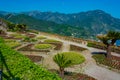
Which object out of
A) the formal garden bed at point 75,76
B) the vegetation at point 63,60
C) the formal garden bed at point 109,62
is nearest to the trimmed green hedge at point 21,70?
the vegetation at point 63,60

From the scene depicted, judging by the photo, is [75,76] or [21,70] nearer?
[21,70]

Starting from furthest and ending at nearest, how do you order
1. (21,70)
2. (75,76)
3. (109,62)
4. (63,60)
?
(109,62)
(75,76)
(63,60)
(21,70)

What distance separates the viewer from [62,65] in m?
29.6

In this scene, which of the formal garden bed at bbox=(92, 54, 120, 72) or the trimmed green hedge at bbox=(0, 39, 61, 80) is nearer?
the trimmed green hedge at bbox=(0, 39, 61, 80)

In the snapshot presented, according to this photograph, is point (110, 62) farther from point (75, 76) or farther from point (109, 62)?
point (75, 76)

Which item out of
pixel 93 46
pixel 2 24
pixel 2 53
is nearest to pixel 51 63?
pixel 2 53

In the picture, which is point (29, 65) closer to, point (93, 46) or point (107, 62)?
point (107, 62)

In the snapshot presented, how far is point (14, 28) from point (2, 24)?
5021 millimetres

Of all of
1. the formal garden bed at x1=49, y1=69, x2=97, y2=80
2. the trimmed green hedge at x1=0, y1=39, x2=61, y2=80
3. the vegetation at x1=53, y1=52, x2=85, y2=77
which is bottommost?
the formal garden bed at x1=49, y1=69, x2=97, y2=80

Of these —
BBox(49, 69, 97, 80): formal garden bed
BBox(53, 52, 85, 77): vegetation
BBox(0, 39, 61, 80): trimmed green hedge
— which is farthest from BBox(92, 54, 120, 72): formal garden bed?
BBox(0, 39, 61, 80): trimmed green hedge

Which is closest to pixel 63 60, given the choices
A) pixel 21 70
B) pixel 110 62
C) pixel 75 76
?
pixel 75 76

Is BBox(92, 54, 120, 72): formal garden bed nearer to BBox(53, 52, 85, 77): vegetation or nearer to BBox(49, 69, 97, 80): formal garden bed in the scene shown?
BBox(53, 52, 85, 77): vegetation

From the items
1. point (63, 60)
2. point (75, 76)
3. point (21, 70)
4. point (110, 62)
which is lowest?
point (75, 76)

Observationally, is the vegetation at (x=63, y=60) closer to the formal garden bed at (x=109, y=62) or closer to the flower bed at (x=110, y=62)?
the formal garden bed at (x=109, y=62)
